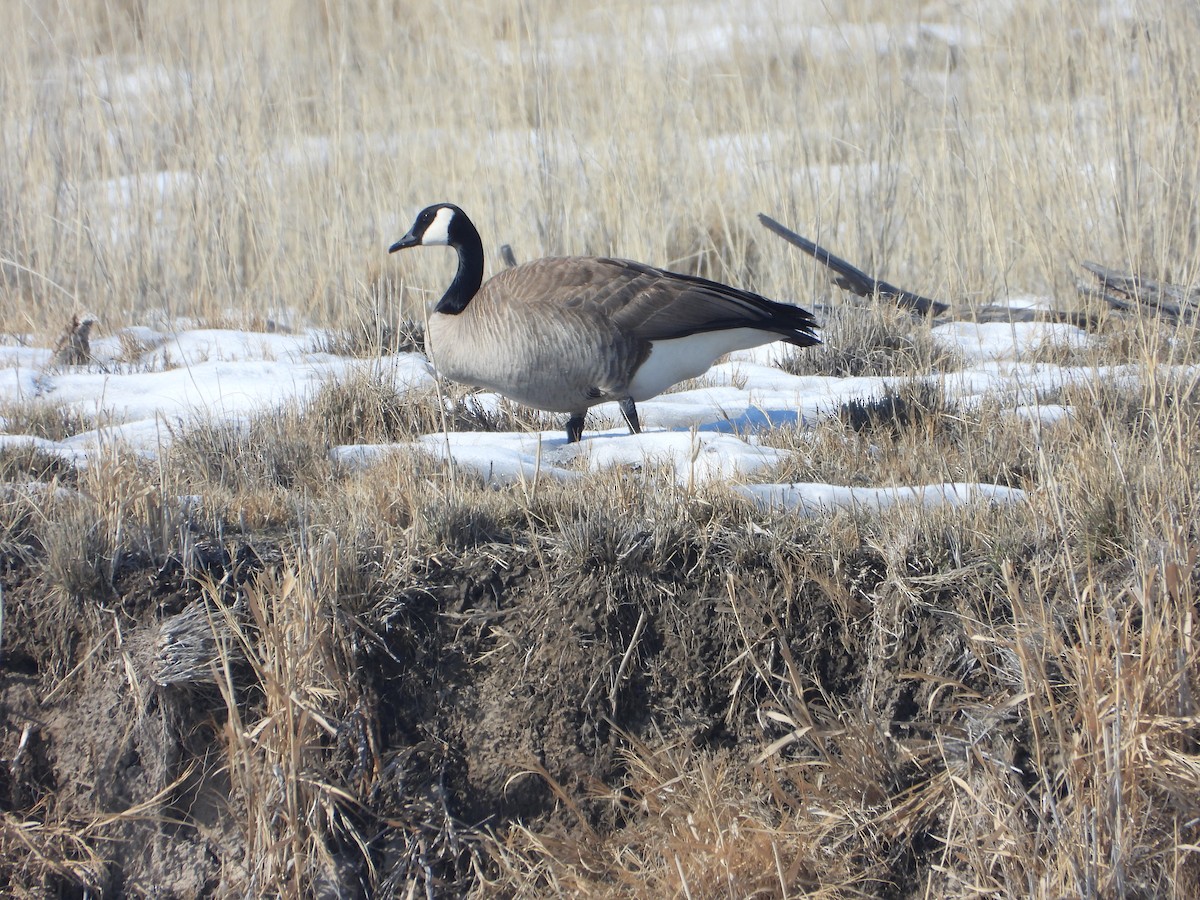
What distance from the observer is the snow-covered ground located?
3.60m

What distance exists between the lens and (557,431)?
4.89 meters

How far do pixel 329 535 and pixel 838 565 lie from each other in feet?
4.66

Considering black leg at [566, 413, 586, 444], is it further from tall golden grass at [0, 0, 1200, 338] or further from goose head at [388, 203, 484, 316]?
tall golden grass at [0, 0, 1200, 338]

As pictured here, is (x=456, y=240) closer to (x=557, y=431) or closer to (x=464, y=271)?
(x=464, y=271)

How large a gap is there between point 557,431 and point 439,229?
1096 millimetres

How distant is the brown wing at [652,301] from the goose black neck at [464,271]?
0.92ft

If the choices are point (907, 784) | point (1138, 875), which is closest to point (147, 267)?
point (907, 784)

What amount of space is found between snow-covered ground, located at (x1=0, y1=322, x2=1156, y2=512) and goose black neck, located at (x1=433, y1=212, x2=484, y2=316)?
0.38 metres

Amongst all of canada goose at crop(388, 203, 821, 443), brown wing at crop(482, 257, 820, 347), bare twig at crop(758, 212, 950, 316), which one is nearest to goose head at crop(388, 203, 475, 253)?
canada goose at crop(388, 203, 821, 443)

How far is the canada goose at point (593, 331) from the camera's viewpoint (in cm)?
432

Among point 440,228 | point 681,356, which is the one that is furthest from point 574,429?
point 440,228

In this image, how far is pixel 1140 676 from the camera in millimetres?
2447

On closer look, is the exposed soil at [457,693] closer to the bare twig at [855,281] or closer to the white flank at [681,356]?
the white flank at [681,356]

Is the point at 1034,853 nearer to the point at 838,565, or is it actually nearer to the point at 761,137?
the point at 838,565
